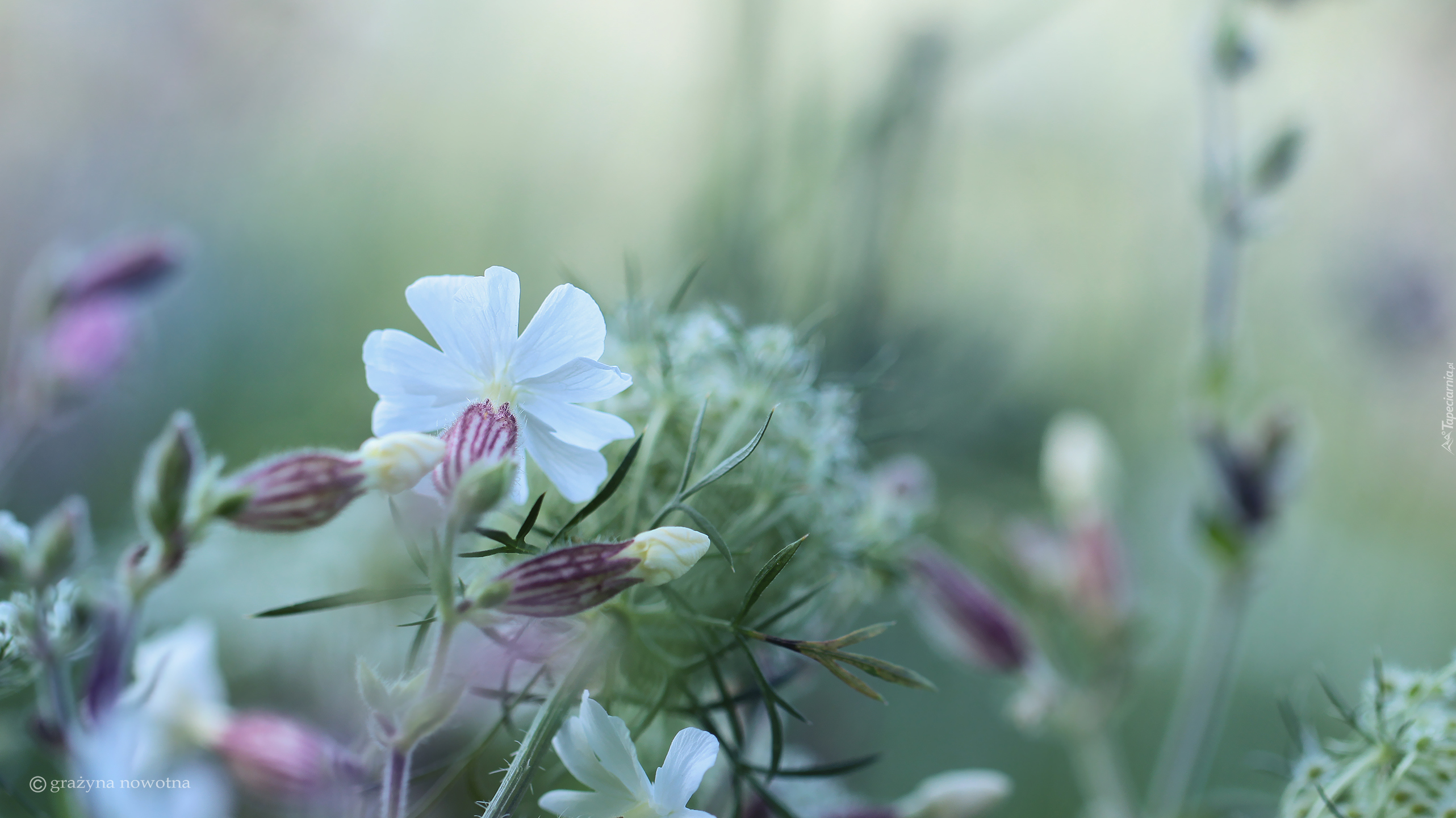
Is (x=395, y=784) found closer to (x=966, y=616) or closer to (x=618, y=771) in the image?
(x=618, y=771)

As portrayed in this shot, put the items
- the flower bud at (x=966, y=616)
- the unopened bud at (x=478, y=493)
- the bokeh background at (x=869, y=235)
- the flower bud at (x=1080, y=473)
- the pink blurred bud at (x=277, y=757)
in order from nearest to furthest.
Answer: the unopened bud at (x=478, y=493)
the pink blurred bud at (x=277, y=757)
the flower bud at (x=966, y=616)
the flower bud at (x=1080, y=473)
the bokeh background at (x=869, y=235)

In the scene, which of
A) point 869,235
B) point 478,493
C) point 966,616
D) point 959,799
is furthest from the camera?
point 869,235

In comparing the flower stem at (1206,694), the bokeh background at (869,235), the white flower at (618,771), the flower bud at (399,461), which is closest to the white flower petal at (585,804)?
the white flower at (618,771)

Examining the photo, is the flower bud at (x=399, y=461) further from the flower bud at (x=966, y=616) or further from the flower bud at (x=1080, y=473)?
the flower bud at (x=1080, y=473)

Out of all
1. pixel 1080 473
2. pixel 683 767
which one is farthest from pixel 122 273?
pixel 1080 473

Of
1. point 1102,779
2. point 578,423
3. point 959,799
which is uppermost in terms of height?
point 578,423

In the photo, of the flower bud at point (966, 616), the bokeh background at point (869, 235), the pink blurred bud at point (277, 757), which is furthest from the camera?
the bokeh background at point (869, 235)
